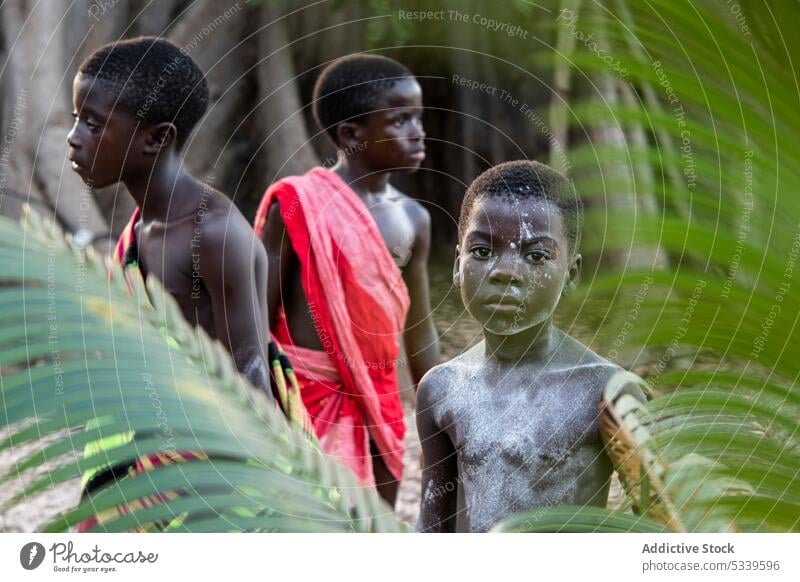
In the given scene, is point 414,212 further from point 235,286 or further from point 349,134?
point 235,286

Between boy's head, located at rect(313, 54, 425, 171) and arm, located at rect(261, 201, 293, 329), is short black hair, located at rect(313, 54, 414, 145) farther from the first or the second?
arm, located at rect(261, 201, 293, 329)

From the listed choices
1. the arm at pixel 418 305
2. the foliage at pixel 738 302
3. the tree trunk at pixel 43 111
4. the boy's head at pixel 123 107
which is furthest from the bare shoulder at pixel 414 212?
the tree trunk at pixel 43 111

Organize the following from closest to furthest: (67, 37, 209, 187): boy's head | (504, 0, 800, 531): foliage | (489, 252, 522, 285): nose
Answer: (504, 0, 800, 531): foliage < (489, 252, 522, 285): nose < (67, 37, 209, 187): boy's head

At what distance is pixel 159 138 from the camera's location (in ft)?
6.07

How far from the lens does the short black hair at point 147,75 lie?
5.94 feet

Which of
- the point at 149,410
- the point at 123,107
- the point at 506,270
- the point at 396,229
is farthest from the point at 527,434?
the point at 396,229

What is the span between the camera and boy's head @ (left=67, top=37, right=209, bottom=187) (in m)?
1.81

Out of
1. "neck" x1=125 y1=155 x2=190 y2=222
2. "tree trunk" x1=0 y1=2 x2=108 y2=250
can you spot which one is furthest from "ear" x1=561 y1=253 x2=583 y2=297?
"tree trunk" x1=0 y1=2 x2=108 y2=250

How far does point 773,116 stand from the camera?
116cm

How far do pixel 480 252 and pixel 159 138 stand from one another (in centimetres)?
69

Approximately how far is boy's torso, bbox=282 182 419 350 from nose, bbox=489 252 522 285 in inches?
39.0

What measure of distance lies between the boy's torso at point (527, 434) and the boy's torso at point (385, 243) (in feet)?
3.08

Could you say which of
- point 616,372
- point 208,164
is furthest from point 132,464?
point 208,164

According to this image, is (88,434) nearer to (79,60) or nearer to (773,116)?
(773,116)
